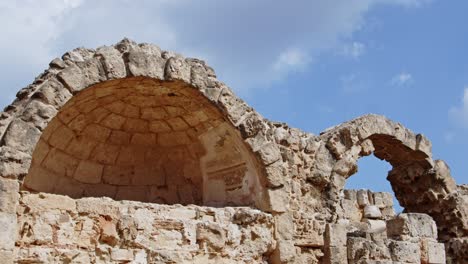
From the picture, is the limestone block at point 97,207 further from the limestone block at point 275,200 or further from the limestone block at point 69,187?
the limestone block at point 275,200

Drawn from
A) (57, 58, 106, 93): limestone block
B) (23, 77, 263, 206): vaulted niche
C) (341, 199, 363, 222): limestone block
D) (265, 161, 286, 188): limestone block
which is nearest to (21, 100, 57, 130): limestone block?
(57, 58, 106, 93): limestone block

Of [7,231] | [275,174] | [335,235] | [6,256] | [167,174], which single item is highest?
[167,174]

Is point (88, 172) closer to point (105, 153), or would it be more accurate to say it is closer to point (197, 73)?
point (105, 153)

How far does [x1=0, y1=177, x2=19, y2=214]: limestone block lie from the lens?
→ 6210 millimetres

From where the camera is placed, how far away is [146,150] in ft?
27.5

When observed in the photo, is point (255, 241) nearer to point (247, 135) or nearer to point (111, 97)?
point (247, 135)

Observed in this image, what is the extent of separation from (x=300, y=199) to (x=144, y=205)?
6.81 ft

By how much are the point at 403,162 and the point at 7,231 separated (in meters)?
6.33

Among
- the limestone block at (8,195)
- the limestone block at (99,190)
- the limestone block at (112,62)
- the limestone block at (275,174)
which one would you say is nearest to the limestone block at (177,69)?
the limestone block at (112,62)

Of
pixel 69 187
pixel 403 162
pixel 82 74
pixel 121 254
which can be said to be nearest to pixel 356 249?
pixel 403 162

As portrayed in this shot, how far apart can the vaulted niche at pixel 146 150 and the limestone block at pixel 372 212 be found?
13.0ft

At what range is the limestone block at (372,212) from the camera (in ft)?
37.0

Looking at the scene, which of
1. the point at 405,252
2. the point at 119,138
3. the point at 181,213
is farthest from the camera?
the point at 405,252

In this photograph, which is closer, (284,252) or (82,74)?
(82,74)
